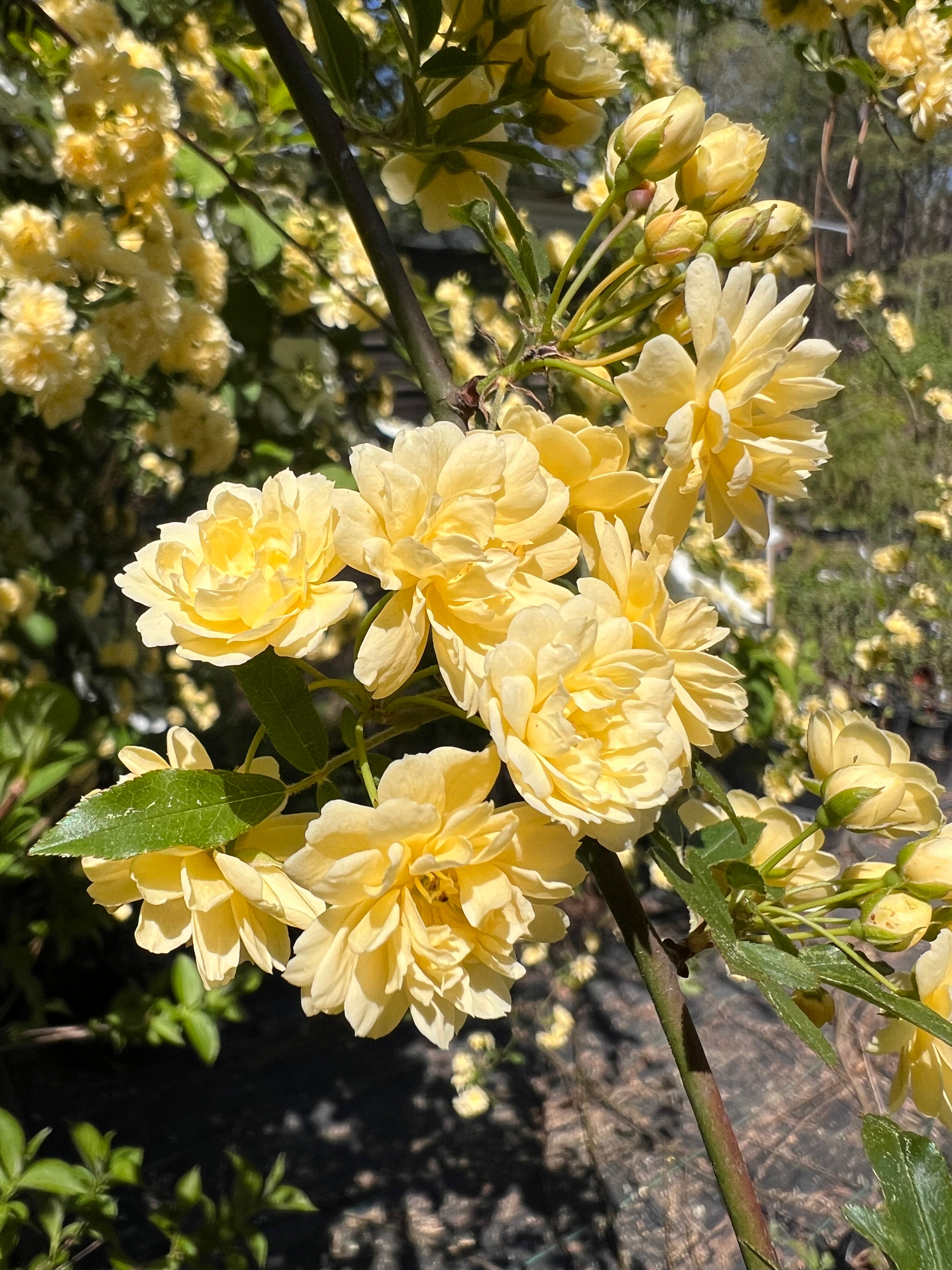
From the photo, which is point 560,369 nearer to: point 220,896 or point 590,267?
point 590,267

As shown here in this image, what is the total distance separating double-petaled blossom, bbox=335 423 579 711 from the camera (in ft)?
1.12

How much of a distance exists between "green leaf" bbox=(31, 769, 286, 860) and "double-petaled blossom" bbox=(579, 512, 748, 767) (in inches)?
7.0

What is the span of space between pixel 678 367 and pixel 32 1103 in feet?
8.11

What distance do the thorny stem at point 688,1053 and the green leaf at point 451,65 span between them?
1.45 feet

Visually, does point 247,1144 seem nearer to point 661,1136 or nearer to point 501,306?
point 661,1136

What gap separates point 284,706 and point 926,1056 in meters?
0.45

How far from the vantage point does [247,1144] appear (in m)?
2.05

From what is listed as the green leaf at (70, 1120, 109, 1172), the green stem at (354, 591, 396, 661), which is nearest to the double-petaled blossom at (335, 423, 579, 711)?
the green stem at (354, 591, 396, 661)

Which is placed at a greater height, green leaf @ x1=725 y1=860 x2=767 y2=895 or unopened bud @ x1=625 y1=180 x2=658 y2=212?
unopened bud @ x1=625 y1=180 x2=658 y2=212

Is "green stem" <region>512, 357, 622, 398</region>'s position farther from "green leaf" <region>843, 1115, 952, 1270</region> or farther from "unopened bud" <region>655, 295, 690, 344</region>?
"green leaf" <region>843, 1115, 952, 1270</region>

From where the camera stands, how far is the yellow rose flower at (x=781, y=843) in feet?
1.82

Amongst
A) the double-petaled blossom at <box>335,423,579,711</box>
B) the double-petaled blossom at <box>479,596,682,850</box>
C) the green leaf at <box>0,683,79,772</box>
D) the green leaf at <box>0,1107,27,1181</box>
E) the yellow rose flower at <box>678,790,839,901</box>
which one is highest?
the double-petaled blossom at <box>335,423,579,711</box>

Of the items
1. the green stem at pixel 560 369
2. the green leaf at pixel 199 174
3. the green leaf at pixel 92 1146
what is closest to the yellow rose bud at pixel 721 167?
the green stem at pixel 560 369

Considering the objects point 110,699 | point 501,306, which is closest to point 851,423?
point 501,306
